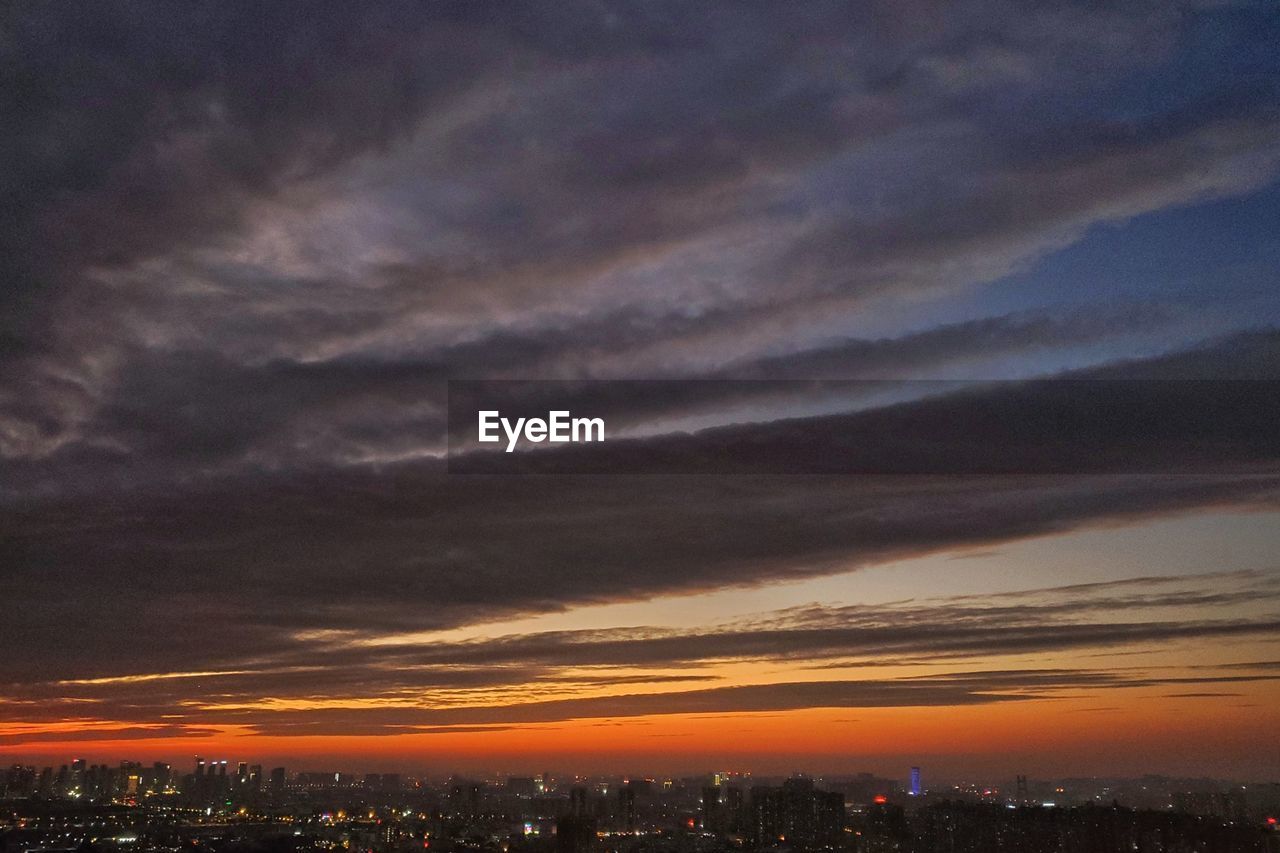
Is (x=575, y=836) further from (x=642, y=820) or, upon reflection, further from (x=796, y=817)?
(x=642, y=820)

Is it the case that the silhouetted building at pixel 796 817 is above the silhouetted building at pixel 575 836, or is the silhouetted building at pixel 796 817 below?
below

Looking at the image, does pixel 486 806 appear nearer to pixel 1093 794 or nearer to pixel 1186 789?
pixel 1093 794

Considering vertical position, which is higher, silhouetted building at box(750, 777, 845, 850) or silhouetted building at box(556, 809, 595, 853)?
silhouetted building at box(556, 809, 595, 853)

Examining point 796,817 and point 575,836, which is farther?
point 796,817

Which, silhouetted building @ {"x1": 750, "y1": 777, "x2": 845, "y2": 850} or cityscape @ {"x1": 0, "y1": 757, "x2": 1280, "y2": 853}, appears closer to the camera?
cityscape @ {"x1": 0, "y1": 757, "x2": 1280, "y2": 853}

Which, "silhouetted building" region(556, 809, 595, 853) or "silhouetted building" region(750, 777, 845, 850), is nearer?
"silhouetted building" region(556, 809, 595, 853)

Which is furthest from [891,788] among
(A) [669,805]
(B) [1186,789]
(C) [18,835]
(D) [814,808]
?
(C) [18,835]

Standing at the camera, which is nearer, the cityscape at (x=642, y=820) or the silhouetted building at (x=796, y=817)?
the cityscape at (x=642, y=820)

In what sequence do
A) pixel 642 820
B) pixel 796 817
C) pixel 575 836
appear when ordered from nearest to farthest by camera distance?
1. pixel 575 836
2. pixel 796 817
3. pixel 642 820

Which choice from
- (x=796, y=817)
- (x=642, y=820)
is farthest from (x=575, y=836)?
(x=642, y=820)
